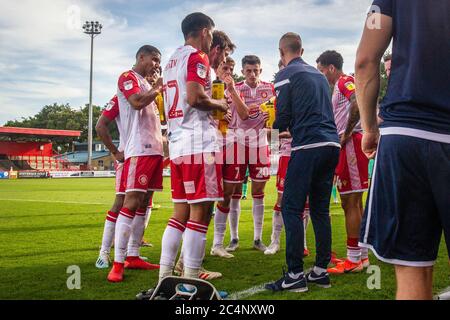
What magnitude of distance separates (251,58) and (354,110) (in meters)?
2.60

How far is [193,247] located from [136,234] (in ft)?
5.76

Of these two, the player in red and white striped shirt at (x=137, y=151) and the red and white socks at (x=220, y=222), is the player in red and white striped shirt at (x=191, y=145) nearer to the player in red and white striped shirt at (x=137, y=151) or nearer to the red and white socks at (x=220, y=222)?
the player in red and white striped shirt at (x=137, y=151)

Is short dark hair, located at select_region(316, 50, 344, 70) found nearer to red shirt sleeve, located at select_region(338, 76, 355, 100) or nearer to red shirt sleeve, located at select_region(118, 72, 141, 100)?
red shirt sleeve, located at select_region(338, 76, 355, 100)

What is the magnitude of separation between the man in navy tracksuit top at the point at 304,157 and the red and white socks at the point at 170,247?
934 millimetres

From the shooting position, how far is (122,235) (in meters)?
4.71

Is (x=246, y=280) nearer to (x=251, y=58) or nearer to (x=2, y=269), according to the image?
(x=2, y=269)

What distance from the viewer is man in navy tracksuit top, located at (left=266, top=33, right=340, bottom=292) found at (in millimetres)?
4066

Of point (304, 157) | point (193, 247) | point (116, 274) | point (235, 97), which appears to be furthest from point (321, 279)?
point (235, 97)

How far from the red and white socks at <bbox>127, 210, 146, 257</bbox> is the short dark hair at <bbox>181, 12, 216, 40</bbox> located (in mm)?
2296

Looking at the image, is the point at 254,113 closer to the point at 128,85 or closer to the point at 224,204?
the point at 224,204

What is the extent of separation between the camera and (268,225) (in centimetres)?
932

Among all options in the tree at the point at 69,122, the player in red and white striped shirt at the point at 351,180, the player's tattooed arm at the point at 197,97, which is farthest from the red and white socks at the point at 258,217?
the tree at the point at 69,122

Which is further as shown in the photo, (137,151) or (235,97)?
(235,97)

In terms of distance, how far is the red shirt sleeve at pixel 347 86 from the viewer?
518cm
